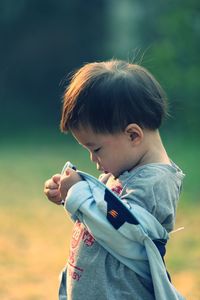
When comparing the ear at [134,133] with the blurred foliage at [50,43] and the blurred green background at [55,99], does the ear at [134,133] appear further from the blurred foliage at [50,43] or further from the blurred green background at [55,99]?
the blurred foliage at [50,43]

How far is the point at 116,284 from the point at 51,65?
37.1 feet

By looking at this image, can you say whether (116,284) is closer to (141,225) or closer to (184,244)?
(141,225)

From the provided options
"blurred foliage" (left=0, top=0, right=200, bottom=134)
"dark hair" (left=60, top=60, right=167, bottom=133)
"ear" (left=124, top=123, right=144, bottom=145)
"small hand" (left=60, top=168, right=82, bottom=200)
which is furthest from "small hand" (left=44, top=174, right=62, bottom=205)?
"blurred foliage" (left=0, top=0, right=200, bottom=134)

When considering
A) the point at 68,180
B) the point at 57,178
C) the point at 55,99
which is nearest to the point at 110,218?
the point at 68,180

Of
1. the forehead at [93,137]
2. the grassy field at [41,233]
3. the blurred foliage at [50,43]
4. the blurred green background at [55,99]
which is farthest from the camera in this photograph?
the blurred foliage at [50,43]

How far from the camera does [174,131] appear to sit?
1174 centimetres

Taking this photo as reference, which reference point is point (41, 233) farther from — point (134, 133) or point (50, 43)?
point (50, 43)

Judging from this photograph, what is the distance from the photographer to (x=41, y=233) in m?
6.93

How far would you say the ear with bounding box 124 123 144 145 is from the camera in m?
2.53

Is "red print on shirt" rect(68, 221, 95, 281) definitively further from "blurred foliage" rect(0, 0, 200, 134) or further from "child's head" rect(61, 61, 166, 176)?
"blurred foliage" rect(0, 0, 200, 134)

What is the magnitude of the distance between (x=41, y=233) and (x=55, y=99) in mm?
6867

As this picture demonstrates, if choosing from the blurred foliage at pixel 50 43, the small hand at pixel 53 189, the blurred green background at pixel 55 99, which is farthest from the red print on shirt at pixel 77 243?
the blurred foliage at pixel 50 43

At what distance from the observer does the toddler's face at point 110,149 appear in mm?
2555

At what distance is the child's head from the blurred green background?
2577 mm
